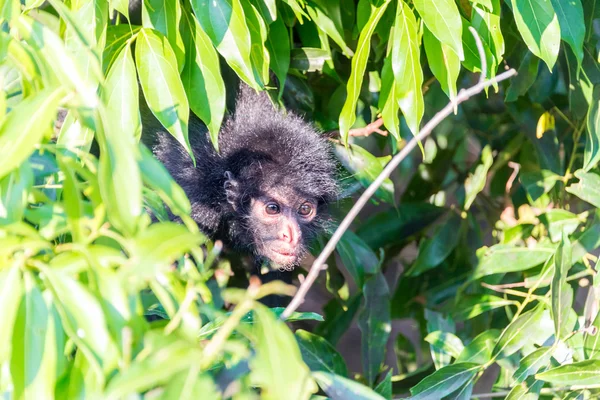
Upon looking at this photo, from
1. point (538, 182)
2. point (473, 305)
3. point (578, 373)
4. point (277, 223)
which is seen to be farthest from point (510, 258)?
point (277, 223)

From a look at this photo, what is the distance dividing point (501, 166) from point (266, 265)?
135cm

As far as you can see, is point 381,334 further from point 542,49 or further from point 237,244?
point 542,49

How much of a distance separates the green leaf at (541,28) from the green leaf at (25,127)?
1320 millimetres

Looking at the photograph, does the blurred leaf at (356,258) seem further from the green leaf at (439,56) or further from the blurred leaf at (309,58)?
the green leaf at (439,56)

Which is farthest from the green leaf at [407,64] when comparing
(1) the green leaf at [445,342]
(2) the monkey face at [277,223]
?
(2) the monkey face at [277,223]

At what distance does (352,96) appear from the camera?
6.74ft

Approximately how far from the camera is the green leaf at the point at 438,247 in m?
3.25

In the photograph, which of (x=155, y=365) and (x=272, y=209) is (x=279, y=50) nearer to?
(x=272, y=209)

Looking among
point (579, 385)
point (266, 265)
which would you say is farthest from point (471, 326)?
point (579, 385)

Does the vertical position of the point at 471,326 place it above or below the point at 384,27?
below

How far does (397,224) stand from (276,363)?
8.30ft

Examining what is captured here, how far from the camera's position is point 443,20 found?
1894 mm

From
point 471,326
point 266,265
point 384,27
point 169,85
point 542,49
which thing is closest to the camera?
point 169,85

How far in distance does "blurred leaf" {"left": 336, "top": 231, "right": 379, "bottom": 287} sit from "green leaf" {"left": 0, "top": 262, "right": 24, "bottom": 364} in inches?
76.2
